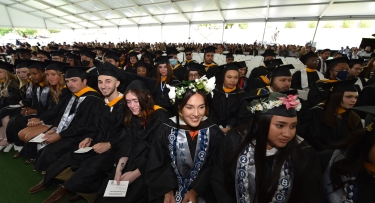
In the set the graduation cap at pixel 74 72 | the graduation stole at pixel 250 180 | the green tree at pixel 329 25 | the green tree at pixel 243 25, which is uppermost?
the green tree at pixel 243 25

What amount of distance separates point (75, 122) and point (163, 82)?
2285 mm

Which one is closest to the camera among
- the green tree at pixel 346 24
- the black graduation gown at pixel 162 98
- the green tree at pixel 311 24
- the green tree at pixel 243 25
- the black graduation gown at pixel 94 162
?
the black graduation gown at pixel 94 162

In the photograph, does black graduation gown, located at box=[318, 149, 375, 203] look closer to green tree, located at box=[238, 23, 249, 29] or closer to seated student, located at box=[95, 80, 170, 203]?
seated student, located at box=[95, 80, 170, 203]

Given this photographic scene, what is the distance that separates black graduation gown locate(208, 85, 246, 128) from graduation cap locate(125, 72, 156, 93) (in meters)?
1.36

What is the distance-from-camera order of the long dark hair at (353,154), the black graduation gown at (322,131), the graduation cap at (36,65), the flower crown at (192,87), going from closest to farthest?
the long dark hair at (353,154), the flower crown at (192,87), the black graduation gown at (322,131), the graduation cap at (36,65)

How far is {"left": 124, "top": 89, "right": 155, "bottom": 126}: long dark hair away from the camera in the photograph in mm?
2320

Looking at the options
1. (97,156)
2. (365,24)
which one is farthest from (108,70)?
(365,24)

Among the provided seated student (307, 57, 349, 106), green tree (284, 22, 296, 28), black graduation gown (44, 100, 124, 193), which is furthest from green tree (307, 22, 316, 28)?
black graduation gown (44, 100, 124, 193)

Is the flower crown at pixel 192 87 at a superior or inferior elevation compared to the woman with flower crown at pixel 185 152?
superior

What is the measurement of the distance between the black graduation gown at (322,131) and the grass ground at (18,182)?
13.0 ft

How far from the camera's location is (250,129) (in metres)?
1.62

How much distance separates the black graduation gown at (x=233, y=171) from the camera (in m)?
1.50

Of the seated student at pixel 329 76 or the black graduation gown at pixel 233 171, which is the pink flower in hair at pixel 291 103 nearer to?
the black graduation gown at pixel 233 171

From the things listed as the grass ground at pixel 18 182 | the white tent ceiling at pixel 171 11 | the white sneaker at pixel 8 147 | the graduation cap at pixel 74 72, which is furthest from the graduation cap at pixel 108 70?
the white tent ceiling at pixel 171 11
